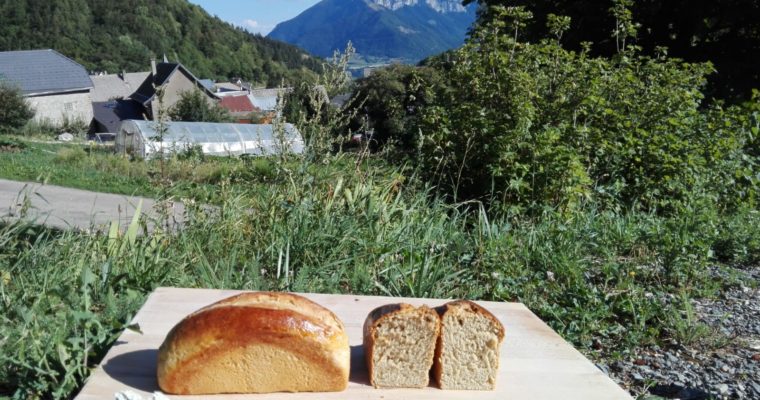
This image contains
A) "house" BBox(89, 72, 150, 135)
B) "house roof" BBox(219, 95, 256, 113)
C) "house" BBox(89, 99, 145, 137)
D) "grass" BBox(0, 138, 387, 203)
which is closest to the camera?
"grass" BBox(0, 138, 387, 203)

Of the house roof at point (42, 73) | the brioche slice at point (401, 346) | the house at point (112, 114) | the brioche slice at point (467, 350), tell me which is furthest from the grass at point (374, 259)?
the house at point (112, 114)

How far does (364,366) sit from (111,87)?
107 metres

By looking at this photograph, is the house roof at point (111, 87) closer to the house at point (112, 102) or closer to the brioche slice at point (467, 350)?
the house at point (112, 102)

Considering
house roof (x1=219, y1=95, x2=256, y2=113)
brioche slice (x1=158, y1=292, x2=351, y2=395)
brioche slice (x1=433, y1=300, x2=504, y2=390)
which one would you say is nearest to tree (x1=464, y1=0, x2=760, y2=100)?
brioche slice (x1=433, y1=300, x2=504, y2=390)

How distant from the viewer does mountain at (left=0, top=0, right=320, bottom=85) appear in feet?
341

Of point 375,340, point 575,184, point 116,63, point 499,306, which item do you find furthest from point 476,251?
point 116,63

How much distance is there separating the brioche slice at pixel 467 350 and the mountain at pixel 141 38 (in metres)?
107

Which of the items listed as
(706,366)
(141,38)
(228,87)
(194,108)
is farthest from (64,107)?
(706,366)

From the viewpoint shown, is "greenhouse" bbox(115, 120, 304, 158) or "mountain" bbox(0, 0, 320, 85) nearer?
"greenhouse" bbox(115, 120, 304, 158)

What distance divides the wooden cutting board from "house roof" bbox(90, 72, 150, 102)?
10086 centimetres

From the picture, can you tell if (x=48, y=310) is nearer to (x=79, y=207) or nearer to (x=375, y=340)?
(x=375, y=340)

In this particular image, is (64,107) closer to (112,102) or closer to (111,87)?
(112,102)

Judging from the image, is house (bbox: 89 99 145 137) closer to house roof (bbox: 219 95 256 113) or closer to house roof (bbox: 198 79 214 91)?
house roof (bbox: 198 79 214 91)

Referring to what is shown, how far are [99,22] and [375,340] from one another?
129m
